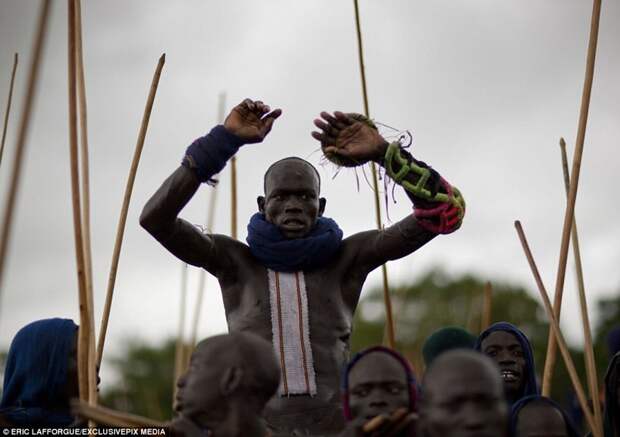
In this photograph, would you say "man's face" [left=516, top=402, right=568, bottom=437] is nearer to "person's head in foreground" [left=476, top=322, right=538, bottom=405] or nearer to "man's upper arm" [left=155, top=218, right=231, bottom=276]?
"person's head in foreground" [left=476, top=322, right=538, bottom=405]

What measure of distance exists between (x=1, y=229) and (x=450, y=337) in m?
4.54

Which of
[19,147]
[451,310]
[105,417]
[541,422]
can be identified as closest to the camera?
[19,147]

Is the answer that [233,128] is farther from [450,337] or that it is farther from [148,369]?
[148,369]

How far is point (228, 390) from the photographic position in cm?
382

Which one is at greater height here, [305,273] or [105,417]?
[305,273]

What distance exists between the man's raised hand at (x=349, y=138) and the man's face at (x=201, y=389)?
1.39 m

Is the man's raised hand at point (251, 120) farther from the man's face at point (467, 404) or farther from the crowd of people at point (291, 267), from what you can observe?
the man's face at point (467, 404)

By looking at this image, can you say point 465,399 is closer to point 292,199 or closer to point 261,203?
point 292,199

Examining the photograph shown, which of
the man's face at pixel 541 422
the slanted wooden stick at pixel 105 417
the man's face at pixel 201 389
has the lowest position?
the man's face at pixel 541 422

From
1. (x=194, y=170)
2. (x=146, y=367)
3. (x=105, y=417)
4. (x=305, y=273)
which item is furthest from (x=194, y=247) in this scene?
(x=146, y=367)

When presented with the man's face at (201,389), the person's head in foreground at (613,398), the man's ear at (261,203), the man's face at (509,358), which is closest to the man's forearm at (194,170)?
the man's ear at (261,203)

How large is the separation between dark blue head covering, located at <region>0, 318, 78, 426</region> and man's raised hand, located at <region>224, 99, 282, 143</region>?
4.04 ft

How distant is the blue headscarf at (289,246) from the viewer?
5074 mm

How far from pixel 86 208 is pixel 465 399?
213 centimetres
